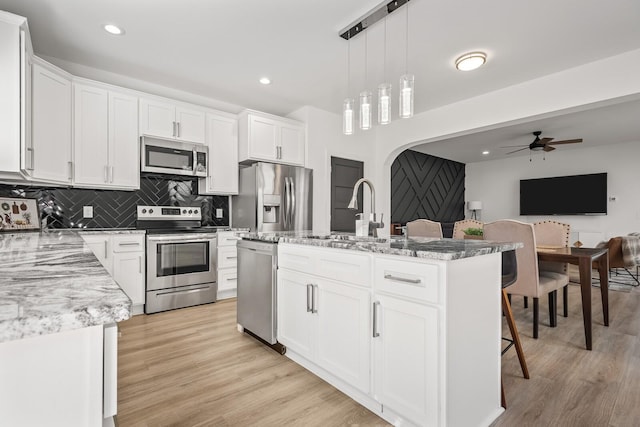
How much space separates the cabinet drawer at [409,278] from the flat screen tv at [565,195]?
282 inches

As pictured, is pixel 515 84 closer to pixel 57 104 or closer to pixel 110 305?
pixel 110 305

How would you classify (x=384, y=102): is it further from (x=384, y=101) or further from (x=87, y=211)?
(x=87, y=211)

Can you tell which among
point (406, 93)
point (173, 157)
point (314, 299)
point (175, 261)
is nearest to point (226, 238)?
point (175, 261)

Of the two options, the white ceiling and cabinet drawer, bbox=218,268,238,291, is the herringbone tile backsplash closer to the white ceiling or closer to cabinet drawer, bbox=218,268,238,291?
cabinet drawer, bbox=218,268,238,291

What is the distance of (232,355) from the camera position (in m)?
2.33

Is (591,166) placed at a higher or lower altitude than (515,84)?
lower

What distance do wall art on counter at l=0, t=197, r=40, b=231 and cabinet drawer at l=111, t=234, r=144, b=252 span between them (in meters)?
0.72

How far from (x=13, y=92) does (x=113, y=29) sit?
0.86 metres

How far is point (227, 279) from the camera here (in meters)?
3.86

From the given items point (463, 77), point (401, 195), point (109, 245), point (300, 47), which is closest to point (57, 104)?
point (109, 245)

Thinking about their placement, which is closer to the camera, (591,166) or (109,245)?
(109,245)

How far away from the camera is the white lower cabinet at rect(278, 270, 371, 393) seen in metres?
1.68

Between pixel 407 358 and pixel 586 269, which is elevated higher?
pixel 586 269

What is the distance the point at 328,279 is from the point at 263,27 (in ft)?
6.76
